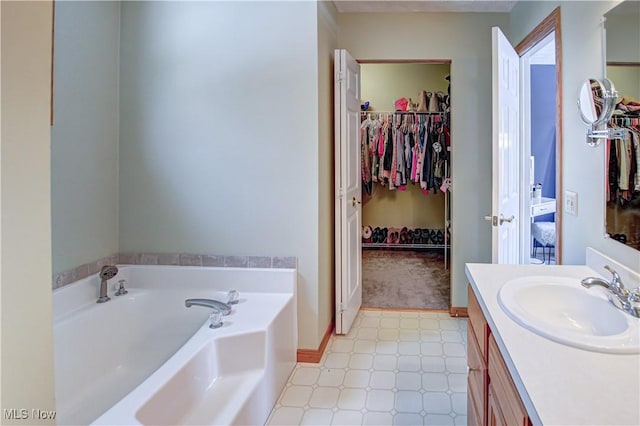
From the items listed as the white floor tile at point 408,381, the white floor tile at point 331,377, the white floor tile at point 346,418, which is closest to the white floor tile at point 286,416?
the white floor tile at point 346,418

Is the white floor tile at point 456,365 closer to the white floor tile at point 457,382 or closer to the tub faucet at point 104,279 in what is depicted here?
the white floor tile at point 457,382

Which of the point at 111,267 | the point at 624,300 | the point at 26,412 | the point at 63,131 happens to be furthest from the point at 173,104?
the point at 624,300

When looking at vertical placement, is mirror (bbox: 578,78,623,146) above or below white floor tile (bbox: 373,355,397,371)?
above

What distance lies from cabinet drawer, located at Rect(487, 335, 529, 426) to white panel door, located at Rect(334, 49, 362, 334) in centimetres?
167

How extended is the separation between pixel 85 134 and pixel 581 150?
2574mm

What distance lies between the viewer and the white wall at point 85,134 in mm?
2156

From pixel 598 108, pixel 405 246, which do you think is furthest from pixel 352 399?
pixel 405 246

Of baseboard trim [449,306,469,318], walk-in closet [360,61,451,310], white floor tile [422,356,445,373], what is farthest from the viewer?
walk-in closet [360,61,451,310]

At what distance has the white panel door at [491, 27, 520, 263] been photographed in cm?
239

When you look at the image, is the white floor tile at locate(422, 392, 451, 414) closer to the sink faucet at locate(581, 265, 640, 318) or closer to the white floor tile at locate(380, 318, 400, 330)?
the white floor tile at locate(380, 318, 400, 330)

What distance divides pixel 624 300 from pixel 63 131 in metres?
2.56

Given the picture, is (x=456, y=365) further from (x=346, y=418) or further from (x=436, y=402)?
(x=346, y=418)

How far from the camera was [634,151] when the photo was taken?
4.67 feet

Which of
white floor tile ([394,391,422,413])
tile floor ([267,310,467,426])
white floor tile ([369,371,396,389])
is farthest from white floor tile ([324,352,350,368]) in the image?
white floor tile ([394,391,422,413])
